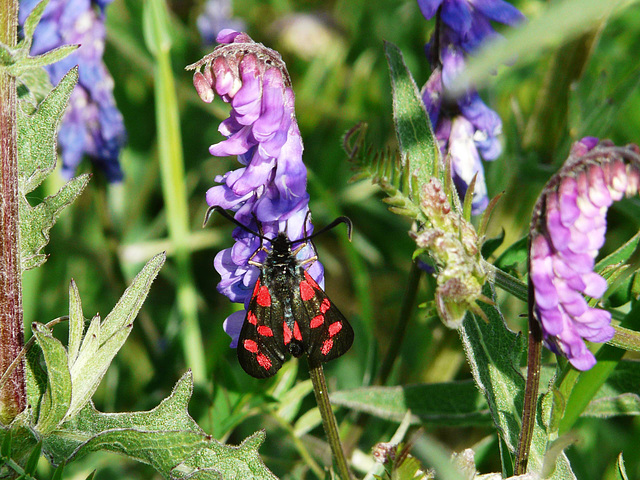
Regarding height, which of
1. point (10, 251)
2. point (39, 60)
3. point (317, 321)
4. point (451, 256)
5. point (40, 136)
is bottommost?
point (317, 321)

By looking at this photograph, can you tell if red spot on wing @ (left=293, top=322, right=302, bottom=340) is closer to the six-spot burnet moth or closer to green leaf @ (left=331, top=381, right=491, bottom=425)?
the six-spot burnet moth

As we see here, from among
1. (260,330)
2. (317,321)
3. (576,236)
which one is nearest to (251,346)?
(260,330)

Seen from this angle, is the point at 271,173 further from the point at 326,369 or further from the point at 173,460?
the point at 326,369

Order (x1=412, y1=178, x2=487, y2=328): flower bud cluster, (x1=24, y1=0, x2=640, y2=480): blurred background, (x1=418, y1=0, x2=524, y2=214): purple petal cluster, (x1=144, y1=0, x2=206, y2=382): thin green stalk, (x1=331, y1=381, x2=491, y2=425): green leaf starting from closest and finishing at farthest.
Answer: (x1=412, y1=178, x2=487, y2=328): flower bud cluster → (x1=418, y1=0, x2=524, y2=214): purple petal cluster → (x1=331, y1=381, x2=491, y2=425): green leaf → (x1=24, y1=0, x2=640, y2=480): blurred background → (x1=144, y1=0, x2=206, y2=382): thin green stalk

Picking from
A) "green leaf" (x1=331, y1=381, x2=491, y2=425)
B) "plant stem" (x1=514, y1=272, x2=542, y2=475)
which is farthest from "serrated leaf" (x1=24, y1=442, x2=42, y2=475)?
"plant stem" (x1=514, y1=272, x2=542, y2=475)

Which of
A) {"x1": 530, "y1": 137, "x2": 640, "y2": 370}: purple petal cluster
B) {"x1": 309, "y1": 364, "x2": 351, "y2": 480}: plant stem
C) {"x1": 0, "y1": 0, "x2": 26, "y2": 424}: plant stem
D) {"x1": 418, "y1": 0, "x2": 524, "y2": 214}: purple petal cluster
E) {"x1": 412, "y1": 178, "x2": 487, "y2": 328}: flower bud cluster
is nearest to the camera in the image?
{"x1": 530, "y1": 137, "x2": 640, "y2": 370}: purple petal cluster

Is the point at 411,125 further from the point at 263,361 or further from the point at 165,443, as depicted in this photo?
the point at 165,443

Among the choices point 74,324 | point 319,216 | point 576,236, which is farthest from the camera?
point 319,216
